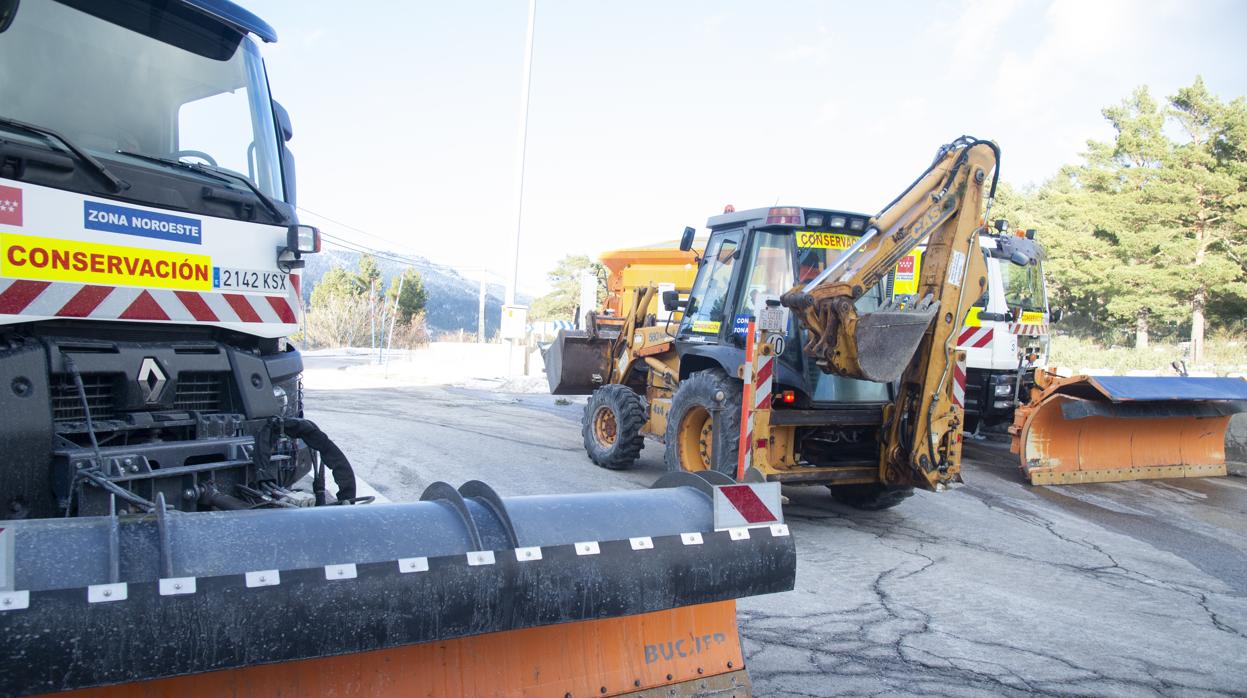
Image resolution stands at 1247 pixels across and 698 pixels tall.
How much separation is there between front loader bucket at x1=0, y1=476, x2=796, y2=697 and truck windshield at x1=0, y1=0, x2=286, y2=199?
1.92 metres

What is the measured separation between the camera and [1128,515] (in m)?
7.85

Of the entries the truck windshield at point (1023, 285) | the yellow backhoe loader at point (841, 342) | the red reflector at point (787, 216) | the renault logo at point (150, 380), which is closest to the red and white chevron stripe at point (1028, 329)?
the truck windshield at point (1023, 285)

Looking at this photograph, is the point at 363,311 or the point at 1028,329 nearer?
the point at 1028,329

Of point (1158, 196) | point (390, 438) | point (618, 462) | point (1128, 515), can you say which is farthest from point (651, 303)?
point (1158, 196)

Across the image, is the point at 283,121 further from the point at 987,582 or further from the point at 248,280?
the point at 987,582

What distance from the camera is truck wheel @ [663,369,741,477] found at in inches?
Answer: 266

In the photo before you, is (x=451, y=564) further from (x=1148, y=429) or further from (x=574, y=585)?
(x=1148, y=429)

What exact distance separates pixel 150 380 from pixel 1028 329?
35.3 feet

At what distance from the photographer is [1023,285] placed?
11484mm

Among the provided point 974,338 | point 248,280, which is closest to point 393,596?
point 248,280

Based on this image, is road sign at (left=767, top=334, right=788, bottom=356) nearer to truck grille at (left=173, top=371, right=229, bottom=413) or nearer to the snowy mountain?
truck grille at (left=173, top=371, right=229, bottom=413)

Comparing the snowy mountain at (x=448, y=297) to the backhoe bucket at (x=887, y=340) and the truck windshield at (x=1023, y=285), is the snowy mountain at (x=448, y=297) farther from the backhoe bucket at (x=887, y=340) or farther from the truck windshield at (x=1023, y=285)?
the backhoe bucket at (x=887, y=340)

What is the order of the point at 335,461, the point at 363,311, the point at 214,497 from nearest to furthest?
the point at 214,497
the point at 335,461
the point at 363,311

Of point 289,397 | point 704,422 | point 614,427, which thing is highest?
point 289,397
